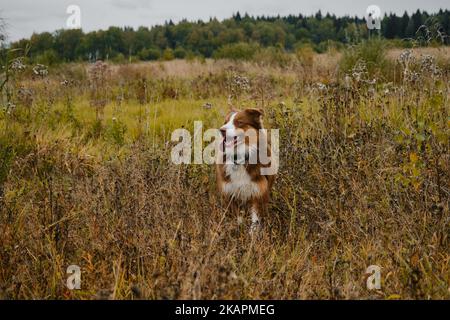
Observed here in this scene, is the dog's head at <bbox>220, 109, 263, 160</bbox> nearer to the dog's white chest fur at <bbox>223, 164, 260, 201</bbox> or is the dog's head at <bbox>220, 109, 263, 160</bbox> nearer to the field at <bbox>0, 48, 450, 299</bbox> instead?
the dog's white chest fur at <bbox>223, 164, 260, 201</bbox>

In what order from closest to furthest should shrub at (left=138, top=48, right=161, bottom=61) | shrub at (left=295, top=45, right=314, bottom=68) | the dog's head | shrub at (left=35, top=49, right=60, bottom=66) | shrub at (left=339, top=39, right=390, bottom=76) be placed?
1. the dog's head
2. shrub at (left=339, top=39, right=390, bottom=76)
3. shrub at (left=295, top=45, right=314, bottom=68)
4. shrub at (left=35, top=49, right=60, bottom=66)
5. shrub at (left=138, top=48, right=161, bottom=61)

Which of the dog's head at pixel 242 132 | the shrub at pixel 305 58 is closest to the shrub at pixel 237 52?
the shrub at pixel 305 58

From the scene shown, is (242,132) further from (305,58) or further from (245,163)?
(305,58)

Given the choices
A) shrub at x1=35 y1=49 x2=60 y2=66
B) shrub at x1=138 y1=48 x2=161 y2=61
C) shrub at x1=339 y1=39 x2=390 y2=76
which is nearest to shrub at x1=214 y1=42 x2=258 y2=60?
shrub at x1=35 y1=49 x2=60 y2=66

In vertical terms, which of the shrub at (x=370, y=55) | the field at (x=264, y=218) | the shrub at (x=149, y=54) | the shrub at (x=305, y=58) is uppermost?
the shrub at (x=149, y=54)

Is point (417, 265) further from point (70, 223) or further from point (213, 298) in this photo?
point (70, 223)

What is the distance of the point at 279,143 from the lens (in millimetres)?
5281

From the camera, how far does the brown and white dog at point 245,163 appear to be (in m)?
4.39

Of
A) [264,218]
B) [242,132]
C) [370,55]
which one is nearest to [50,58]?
[370,55]

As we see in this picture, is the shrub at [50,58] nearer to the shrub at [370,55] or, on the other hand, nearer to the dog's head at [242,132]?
the shrub at [370,55]

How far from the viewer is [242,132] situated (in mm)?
4352

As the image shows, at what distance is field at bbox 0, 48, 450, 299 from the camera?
2.86m

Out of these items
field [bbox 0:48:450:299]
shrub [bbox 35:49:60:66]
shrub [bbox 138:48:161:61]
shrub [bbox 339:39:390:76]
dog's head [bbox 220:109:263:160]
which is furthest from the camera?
shrub [bbox 138:48:161:61]
